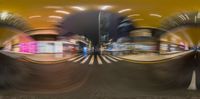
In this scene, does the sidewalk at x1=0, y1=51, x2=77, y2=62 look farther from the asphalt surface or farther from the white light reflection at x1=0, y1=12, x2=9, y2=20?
the white light reflection at x1=0, y1=12, x2=9, y2=20

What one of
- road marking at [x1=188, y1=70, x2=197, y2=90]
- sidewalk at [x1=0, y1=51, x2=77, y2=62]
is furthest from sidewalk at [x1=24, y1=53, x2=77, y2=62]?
road marking at [x1=188, y1=70, x2=197, y2=90]

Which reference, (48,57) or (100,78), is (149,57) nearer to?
(100,78)

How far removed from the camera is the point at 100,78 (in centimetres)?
170

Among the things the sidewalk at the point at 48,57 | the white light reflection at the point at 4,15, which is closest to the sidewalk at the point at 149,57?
the sidewalk at the point at 48,57

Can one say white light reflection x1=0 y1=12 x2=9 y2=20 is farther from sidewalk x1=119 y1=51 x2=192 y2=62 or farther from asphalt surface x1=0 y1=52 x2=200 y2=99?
sidewalk x1=119 y1=51 x2=192 y2=62

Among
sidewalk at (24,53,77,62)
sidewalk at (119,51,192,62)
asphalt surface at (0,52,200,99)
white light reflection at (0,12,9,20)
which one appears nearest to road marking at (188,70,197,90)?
asphalt surface at (0,52,200,99)

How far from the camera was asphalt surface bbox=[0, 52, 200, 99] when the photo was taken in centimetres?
167

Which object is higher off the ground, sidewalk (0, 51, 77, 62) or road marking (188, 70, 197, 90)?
sidewalk (0, 51, 77, 62)

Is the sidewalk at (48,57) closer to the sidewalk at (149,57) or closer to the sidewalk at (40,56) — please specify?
the sidewalk at (40,56)

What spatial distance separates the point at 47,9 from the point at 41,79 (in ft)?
1.41

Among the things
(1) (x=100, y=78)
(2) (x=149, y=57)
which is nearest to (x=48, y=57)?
(1) (x=100, y=78)

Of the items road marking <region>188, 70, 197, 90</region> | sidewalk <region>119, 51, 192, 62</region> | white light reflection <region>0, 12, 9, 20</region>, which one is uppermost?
white light reflection <region>0, 12, 9, 20</region>

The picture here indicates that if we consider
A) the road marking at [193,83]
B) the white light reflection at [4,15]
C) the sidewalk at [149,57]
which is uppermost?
the white light reflection at [4,15]

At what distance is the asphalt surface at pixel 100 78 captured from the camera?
167cm
